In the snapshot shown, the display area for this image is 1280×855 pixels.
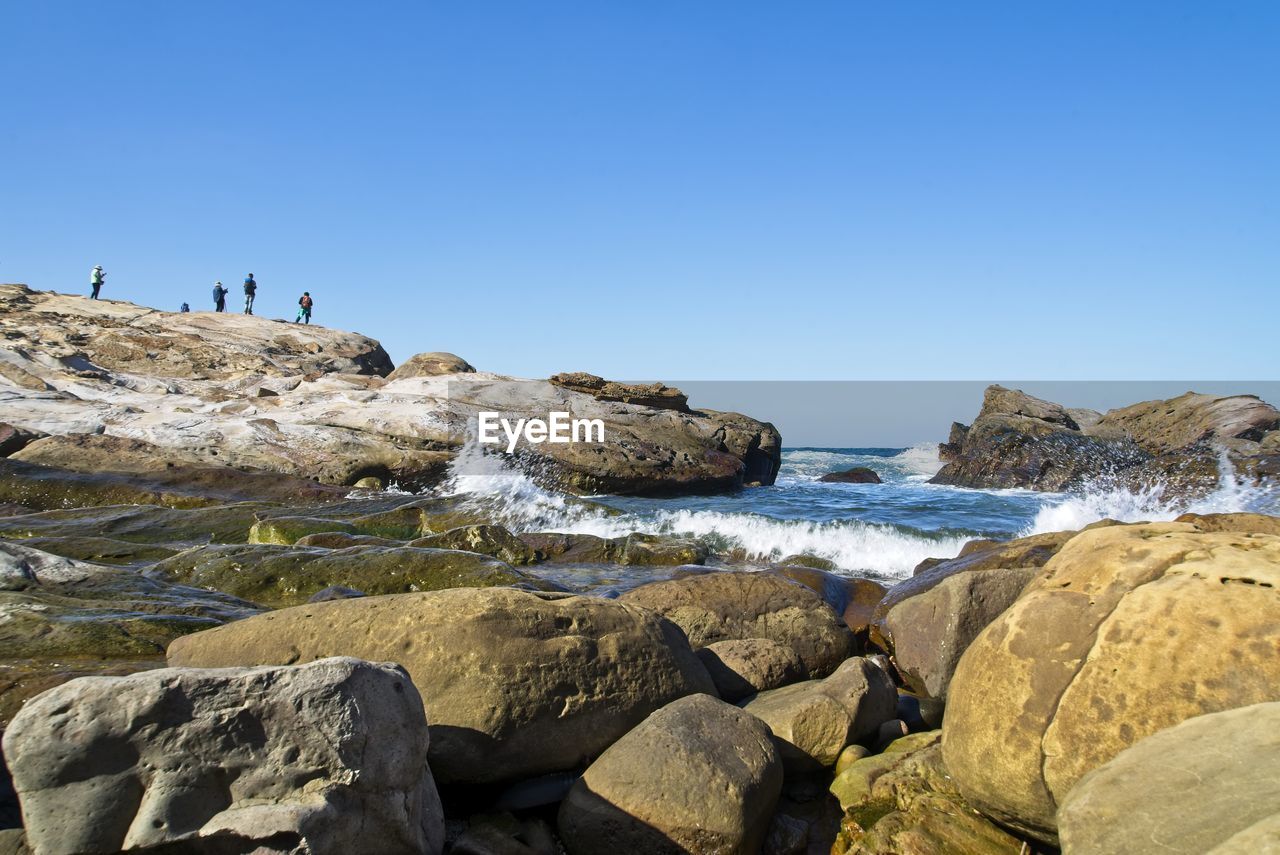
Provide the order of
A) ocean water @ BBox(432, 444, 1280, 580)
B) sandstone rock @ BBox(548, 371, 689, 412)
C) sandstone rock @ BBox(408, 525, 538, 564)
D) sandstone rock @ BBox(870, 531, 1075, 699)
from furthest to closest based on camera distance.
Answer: sandstone rock @ BBox(548, 371, 689, 412) < ocean water @ BBox(432, 444, 1280, 580) < sandstone rock @ BBox(408, 525, 538, 564) < sandstone rock @ BBox(870, 531, 1075, 699)

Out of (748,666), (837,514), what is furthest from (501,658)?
(837,514)

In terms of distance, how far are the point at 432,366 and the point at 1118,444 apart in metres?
21.6

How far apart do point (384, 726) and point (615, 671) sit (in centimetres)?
172

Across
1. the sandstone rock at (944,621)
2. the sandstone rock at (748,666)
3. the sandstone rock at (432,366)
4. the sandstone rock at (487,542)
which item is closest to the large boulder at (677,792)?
the sandstone rock at (748,666)

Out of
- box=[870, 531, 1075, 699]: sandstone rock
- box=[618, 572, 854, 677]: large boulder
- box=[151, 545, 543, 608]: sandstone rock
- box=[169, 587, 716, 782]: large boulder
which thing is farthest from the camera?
box=[151, 545, 543, 608]: sandstone rock

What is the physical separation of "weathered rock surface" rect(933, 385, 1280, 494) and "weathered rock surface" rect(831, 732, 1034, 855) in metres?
18.2

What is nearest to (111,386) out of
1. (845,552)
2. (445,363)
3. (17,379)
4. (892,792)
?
(17,379)

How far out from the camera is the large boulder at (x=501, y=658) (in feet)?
14.3

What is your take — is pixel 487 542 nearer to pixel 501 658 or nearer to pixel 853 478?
pixel 501 658

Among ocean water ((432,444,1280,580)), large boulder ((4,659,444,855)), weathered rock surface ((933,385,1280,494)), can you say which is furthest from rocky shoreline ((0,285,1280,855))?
weathered rock surface ((933,385,1280,494))

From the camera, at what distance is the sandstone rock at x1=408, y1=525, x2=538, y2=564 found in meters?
11.8

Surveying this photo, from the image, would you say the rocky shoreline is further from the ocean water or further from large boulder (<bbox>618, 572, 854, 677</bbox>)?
the ocean water

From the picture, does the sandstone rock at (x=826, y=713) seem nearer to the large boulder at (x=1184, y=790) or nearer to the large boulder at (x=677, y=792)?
the large boulder at (x=677, y=792)

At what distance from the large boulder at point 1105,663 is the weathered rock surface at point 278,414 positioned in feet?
59.9
